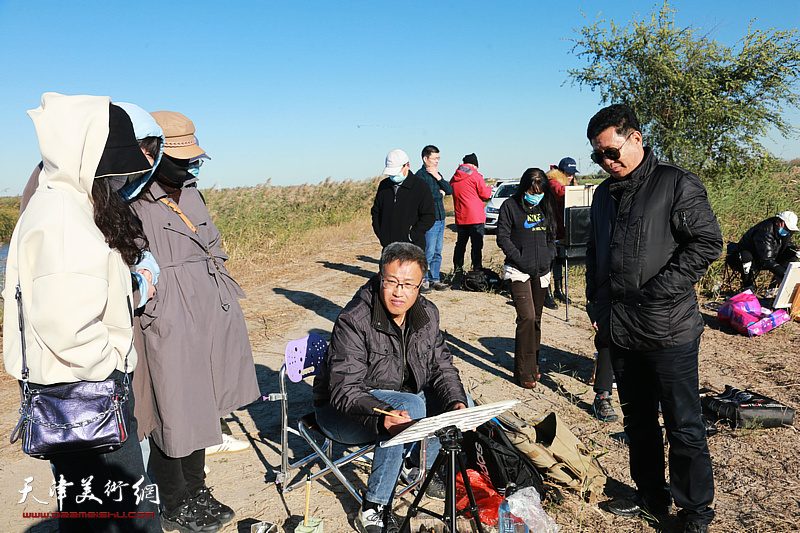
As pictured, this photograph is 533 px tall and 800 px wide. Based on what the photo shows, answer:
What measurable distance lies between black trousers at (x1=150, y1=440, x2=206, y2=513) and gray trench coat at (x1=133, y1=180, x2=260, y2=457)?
15 cm

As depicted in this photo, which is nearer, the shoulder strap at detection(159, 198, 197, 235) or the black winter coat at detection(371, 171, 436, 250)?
the shoulder strap at detection(159, 198, 197, 235)

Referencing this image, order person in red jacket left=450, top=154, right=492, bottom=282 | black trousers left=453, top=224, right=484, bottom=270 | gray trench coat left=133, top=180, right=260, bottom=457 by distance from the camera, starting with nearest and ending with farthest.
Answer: gray trench coat left=133, top=180, right=260, bottom=457 → person in red jacket left=450, top=154, right=492, bottom=282 → black trousers left=453, top=224, right=484, bottom=270

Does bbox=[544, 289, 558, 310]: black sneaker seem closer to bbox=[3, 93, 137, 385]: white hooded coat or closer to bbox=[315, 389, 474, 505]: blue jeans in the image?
bbox=[315, 389, 474, 505]: blue jeans

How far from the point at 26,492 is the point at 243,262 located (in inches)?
312

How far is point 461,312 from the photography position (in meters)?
7.70

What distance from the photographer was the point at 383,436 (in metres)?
2.66

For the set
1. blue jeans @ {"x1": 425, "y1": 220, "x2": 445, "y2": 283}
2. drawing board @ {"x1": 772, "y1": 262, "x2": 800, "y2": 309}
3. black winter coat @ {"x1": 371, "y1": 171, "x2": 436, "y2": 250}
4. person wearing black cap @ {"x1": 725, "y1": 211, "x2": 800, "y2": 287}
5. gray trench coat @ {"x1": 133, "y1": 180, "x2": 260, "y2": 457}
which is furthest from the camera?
blue jeans @ {"x1": 425, "y1": 220, "x2": 445, "y2": 283}

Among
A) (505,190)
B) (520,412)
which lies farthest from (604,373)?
(505,190)

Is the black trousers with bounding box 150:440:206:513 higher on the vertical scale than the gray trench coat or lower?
lower

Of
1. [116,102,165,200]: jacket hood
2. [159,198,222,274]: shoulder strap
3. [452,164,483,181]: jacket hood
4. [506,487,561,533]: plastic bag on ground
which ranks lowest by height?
[506,487,561,533]: plastic bag on ground

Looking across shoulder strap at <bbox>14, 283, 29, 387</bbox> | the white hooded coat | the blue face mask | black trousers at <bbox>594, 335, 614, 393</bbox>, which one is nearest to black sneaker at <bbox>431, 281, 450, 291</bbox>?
the blue face mask

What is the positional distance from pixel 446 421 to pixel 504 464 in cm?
131

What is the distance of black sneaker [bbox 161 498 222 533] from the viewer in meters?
2.84

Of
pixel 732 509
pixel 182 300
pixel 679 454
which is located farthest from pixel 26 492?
pixel 732 509
